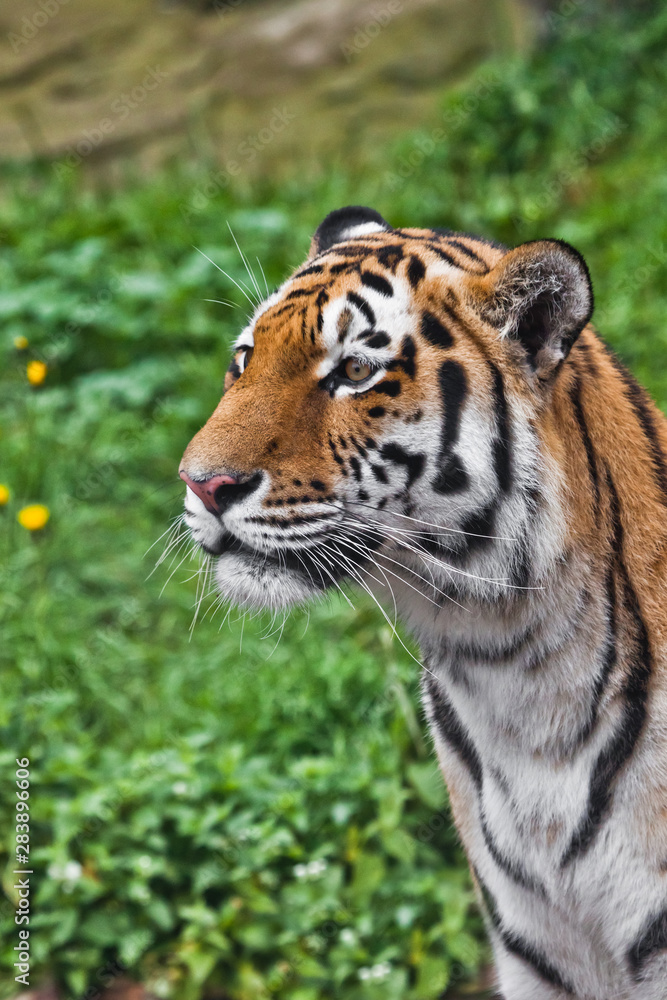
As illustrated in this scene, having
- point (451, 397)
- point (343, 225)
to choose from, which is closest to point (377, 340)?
point (451, 397)

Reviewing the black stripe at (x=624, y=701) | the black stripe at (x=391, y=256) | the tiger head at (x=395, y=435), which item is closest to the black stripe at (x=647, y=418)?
the black stripe at (x=624, y=701)

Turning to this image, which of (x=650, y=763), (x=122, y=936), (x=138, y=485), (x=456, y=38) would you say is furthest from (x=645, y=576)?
(x=456, y=38)

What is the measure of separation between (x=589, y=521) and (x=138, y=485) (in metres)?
3.25

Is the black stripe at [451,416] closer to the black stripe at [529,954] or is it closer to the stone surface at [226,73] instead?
the black stripe at [529,954]

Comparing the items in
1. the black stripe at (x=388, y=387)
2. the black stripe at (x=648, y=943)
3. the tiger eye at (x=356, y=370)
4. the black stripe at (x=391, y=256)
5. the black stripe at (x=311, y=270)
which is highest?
the black stripe at (x=391, y=256)

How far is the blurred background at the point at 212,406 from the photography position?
124 inches

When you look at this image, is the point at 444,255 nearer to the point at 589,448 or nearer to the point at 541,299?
the point at 541,299

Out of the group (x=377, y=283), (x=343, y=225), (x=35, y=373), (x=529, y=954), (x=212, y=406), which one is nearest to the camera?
(x=377, y=283)

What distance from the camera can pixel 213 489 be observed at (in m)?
2.03

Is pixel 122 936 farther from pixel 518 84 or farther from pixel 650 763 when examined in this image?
pixel 518 84

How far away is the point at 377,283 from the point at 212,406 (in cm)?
322

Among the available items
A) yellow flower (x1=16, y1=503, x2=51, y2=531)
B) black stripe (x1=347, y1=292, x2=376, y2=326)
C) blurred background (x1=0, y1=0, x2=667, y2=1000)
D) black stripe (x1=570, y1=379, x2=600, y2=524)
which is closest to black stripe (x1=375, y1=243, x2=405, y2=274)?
black stripe (x1=347, y1=292, x2=376, y2=326)

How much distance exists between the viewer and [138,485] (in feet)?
16.6

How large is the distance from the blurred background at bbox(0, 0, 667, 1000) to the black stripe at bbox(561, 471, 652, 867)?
777 mm
